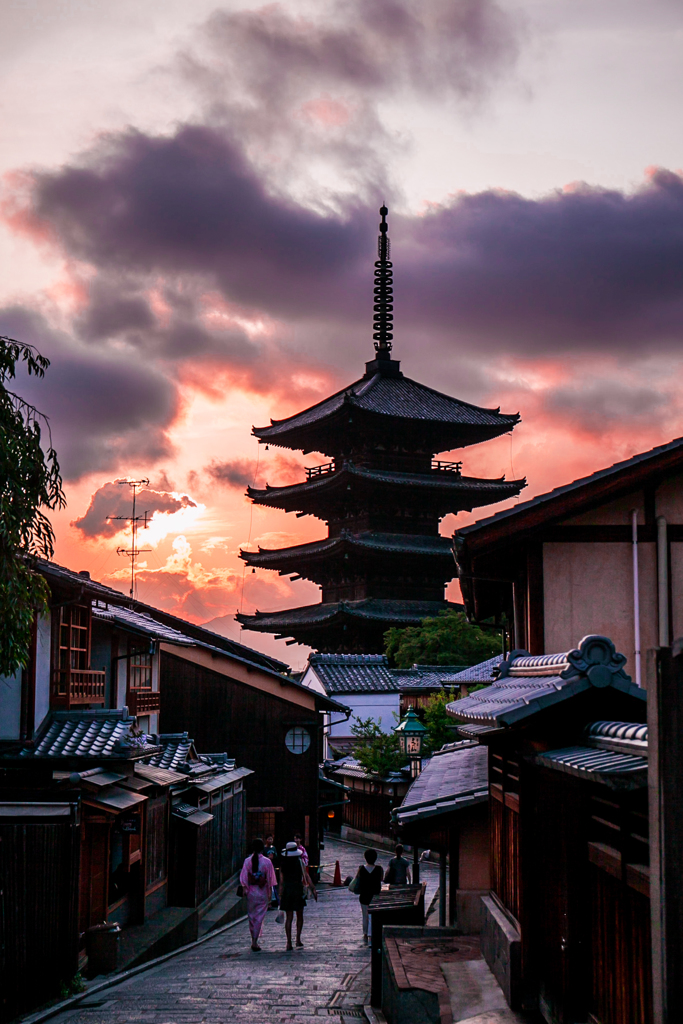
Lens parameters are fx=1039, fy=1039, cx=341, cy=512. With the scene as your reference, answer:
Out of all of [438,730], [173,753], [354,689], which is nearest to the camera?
[173,753]

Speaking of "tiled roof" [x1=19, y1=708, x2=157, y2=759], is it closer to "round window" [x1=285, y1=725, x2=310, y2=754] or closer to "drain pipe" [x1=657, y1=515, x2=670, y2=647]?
"drain pipe" [x1=657, y1=515, x2=670, y2=647]

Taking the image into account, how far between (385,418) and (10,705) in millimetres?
35957

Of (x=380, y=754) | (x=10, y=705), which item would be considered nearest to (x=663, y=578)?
(x=10, y=705)

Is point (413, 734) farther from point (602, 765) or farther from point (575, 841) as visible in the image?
point (602, 765)

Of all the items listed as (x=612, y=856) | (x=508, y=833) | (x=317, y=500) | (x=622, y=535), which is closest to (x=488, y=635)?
(x=317, y=500)

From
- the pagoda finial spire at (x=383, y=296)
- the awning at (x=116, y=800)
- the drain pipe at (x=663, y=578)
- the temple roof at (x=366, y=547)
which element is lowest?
the awning at (x=116, y=800)

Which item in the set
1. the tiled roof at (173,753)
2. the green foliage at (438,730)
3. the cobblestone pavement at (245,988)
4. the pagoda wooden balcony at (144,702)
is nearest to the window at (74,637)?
the tiled roof at (173,753)

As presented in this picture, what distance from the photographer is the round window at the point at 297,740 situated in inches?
1319

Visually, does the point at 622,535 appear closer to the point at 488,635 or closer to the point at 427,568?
the point at 488,635

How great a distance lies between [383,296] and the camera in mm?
61469

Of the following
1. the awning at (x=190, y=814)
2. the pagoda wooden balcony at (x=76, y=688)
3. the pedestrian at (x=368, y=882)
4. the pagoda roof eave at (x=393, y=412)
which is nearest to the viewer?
the pedestrian at (x=368, y=882)

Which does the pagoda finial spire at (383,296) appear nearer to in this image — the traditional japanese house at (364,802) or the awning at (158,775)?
the traditional japanese house at (364,802)

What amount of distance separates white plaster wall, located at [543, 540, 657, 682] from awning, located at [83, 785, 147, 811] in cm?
701

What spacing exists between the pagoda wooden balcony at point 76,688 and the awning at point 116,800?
2.86 meters
